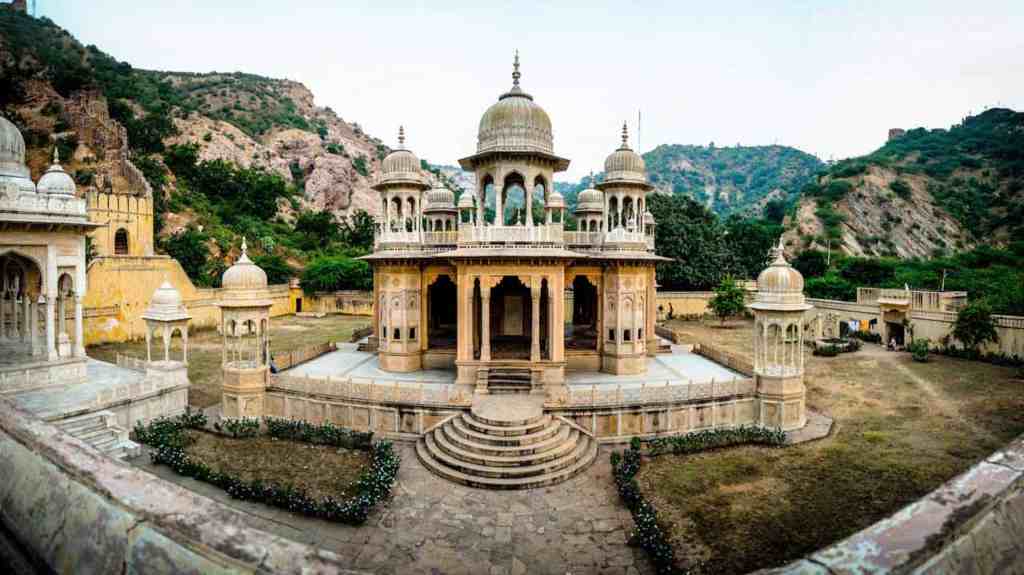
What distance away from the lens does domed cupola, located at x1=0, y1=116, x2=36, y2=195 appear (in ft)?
60.6

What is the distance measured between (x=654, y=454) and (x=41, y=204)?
20.9 meters

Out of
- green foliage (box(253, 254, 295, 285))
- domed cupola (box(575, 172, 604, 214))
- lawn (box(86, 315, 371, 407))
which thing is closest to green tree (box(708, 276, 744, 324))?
domed cupola (box(575, 172, 604, 214))

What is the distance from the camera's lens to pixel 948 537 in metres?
2.72

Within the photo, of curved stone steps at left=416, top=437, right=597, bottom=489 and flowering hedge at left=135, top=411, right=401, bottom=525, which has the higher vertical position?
flowering hedge at left=135, top=411, right=401, bottom=525

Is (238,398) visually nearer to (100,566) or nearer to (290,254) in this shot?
(100,566)

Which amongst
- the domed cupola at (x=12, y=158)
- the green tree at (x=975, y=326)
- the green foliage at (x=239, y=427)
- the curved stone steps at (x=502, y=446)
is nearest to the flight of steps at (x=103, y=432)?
the green foliage at (x=239, y=427)

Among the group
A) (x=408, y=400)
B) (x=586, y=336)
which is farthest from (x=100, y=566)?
(x=586, y=336)

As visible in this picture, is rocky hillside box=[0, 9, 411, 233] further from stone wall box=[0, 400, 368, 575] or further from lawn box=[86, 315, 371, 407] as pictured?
stone wall box=[0, 400, 368, 575]

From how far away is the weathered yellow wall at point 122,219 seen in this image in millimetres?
38281

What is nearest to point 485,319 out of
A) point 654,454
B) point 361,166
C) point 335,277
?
point 654,454

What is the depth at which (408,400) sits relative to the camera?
15.7 metres

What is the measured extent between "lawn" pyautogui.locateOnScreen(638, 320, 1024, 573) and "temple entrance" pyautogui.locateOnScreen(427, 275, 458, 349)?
43.8ft

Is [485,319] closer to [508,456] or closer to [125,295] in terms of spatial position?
[508,456]

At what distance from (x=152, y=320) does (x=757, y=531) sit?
67.9ft
